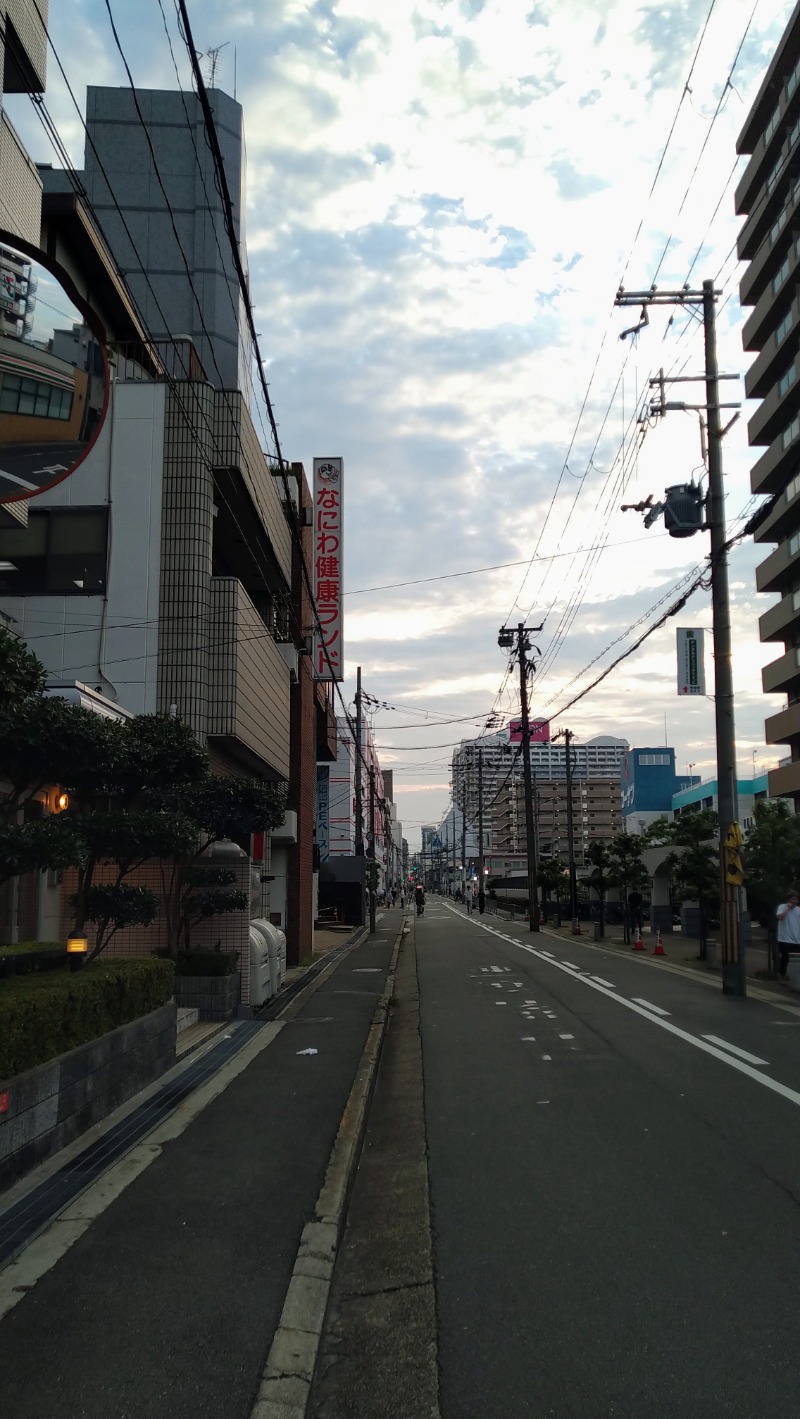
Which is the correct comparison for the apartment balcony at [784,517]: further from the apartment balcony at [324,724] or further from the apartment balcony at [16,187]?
the apartment balcony at [16,187]

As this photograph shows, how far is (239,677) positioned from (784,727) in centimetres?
2937

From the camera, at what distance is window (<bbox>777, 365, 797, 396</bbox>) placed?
130ft

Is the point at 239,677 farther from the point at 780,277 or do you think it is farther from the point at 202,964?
the point at 780,277

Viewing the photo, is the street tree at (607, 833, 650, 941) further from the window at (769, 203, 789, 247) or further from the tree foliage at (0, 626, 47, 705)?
the tree foliage at (0, 626, 47, 705)

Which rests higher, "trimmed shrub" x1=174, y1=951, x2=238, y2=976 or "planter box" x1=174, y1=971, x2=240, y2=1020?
"trimmed shrub" x1=174, y1=951, x2=238, y2=976

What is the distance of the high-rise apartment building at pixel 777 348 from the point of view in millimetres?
38438

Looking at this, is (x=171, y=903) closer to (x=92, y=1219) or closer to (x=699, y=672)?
(x=92, y=1219)

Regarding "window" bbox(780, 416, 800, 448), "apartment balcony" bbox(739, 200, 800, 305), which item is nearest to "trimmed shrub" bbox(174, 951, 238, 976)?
"window" bbox(780, 416, 800, 448)

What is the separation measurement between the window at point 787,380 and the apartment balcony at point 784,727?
41.9 ft

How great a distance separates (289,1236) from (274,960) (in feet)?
36.1

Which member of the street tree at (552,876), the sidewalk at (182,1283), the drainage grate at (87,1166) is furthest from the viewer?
the street tree at (552,876)

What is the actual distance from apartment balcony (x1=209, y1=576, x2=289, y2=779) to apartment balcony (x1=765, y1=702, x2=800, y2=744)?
1007 inches

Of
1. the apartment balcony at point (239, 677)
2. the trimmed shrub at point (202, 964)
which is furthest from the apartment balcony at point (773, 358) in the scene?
the trimmed shrub at point (202, 964)

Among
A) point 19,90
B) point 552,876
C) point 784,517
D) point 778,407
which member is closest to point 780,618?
point 784,517
